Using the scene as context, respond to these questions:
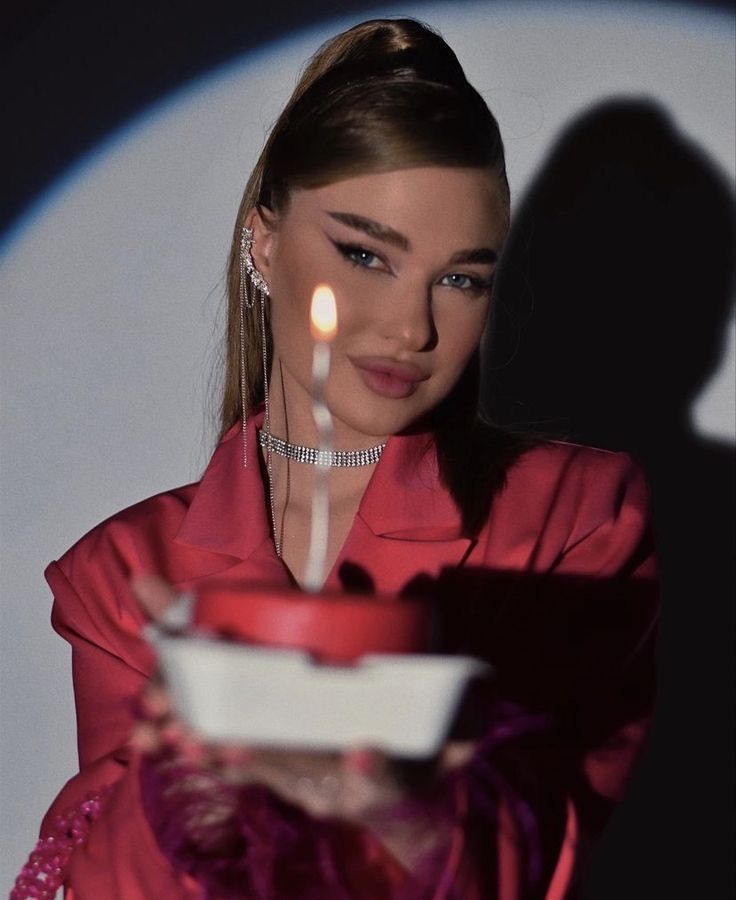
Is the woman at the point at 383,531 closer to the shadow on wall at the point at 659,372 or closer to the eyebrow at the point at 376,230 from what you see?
the eyebrow at the point at 376,230

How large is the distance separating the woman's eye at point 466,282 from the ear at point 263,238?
0.22 m

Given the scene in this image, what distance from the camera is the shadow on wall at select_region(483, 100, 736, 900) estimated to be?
1786mm

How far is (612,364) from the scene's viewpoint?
1806 millimetres

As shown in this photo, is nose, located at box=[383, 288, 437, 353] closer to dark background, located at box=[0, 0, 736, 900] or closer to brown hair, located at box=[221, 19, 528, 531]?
brown hair, located at box=[221, 19, 528, 531]

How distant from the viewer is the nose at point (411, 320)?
1.20 m

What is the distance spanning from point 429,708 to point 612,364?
115 centimetres

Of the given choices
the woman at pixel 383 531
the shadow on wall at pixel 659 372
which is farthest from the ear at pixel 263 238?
the shadow on wall at pixel 659 372

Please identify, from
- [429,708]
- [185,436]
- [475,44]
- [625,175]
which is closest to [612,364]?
[625,175]

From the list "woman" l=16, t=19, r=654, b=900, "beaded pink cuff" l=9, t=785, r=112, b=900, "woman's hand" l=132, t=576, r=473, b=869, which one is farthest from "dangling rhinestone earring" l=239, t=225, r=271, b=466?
"woman's hand" l=132, t=576, r=473, b=869

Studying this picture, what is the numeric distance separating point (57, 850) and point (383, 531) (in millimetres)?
410

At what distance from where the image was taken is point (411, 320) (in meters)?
1.20

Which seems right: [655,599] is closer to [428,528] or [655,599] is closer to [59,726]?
[428,528]

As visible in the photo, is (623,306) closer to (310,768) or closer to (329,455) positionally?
(329,455)

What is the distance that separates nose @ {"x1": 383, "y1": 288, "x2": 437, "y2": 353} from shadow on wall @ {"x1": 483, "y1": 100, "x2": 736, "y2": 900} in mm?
593
